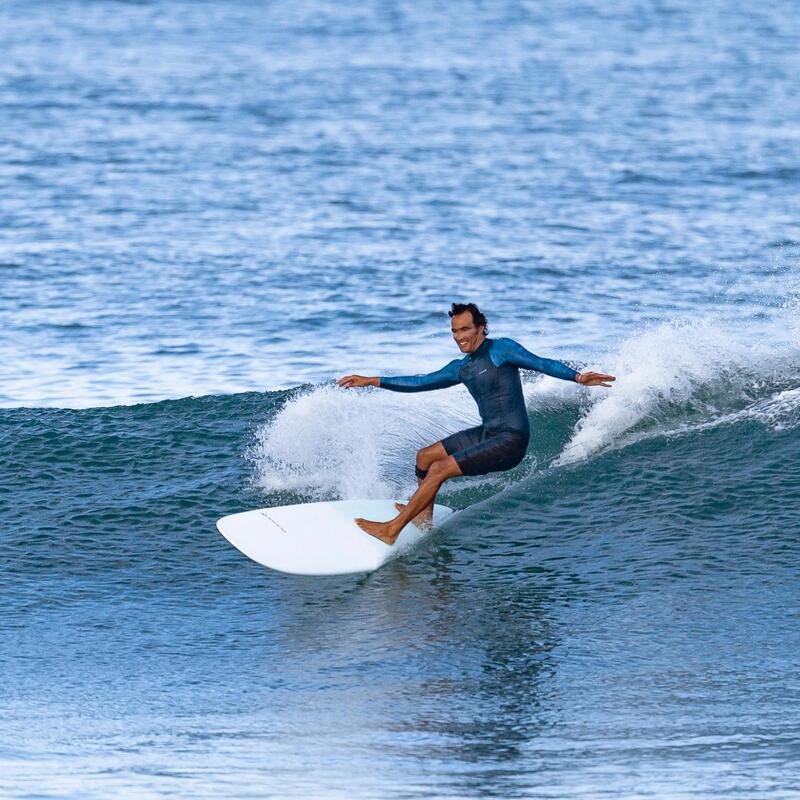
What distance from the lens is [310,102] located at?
134ft

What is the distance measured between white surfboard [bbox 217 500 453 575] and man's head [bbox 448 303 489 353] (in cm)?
148

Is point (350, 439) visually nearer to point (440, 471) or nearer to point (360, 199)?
point (440, 471)

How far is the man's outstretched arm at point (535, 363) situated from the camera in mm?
10531

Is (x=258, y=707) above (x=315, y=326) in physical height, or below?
below

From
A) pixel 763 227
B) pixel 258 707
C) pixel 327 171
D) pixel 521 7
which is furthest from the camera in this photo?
pixel 521 7

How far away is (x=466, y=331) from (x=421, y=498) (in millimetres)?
1254

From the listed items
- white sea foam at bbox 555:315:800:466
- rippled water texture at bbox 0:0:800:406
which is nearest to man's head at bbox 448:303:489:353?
white sea foam at bbox 555:315:800:466

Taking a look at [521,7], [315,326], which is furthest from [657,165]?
[521,7]

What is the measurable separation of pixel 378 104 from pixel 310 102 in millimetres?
1899

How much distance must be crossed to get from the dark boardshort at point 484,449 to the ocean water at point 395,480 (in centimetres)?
72

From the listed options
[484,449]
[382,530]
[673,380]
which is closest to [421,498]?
[382,530]

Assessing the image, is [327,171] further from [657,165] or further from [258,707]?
[258,707]

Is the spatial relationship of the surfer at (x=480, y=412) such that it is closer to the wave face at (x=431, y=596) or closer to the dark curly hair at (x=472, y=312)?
the dark curly hair at (x=472, y=312)

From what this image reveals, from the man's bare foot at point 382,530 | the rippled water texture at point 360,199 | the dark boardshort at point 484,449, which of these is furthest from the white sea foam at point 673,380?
the rippled water texture at point 360,199
